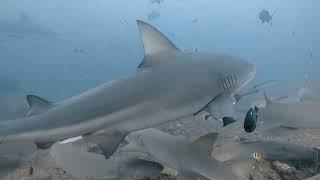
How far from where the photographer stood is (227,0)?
601 feet

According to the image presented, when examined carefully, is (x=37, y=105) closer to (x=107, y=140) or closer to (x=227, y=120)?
(x=107, y=140)

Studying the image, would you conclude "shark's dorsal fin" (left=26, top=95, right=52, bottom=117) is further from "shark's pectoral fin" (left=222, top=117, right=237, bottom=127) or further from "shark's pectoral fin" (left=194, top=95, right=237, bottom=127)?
"shark's pectoral fin" (left=222, top=117, right=237, bottom=127)

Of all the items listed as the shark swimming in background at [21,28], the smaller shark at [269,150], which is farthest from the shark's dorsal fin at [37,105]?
the shark swimming in background at [21,28]

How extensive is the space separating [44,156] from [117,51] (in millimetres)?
106056

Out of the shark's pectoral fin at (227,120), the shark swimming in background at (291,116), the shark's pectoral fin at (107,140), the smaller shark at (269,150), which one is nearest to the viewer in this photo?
the shark's pectoral fin at (107,140)

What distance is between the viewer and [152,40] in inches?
148

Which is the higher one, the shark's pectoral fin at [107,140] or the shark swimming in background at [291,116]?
the shark swimming in background at [291,116]

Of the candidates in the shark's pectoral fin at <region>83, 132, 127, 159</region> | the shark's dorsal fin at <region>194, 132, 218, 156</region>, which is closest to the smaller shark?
the shark's dorsal fin at <region>194, 132, 218, 156</region>

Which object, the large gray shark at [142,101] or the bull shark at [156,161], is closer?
the large gray shark at [142,101]

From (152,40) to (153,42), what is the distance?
24mm

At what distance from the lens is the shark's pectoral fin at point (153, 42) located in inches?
143

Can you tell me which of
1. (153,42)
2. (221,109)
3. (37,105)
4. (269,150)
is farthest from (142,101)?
(269,150)

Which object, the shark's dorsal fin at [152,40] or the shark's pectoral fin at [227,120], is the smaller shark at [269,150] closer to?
the shark's pectoral fin at [227,120]

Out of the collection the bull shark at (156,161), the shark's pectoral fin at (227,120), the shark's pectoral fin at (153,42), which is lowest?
the bull shark at (156,161)
